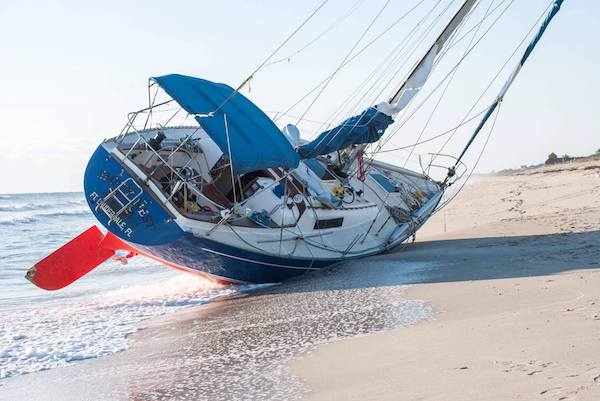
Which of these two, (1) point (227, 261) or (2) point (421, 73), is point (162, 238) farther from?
(2) point (421, 73)

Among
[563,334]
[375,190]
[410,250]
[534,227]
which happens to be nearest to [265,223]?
[410,250]

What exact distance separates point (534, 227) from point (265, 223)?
228 inches

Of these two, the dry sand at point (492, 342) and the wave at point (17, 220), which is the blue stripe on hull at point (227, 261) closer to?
the dry sand at point (492, 342)

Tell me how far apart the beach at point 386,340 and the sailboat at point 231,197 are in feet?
2.64

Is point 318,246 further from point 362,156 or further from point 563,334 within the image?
point 563,334

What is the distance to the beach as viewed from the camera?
4.95 metres

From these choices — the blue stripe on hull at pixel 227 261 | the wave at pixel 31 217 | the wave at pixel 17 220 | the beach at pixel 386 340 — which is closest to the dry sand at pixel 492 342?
the beach at pixel 386 340

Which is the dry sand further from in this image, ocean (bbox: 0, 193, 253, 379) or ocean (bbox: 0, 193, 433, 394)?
ocean (bbox: 0, 193, 253, 379)

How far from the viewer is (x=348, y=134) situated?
1331cm

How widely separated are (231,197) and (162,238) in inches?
120

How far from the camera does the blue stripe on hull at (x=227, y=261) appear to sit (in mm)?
11148

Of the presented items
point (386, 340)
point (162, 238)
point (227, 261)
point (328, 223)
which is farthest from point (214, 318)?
point (328, 223)

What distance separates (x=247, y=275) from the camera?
11930mm

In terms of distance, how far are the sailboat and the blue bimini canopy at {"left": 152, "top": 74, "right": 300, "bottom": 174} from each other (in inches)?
0.9
